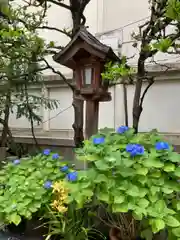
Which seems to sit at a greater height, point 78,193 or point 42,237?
point 78,193

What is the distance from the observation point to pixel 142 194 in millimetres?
1837

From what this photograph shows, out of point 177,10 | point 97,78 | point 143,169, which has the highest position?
point 177,10

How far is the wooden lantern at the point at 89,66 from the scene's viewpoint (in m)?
2.74

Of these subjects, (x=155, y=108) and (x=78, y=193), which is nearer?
(x=78, y=193)

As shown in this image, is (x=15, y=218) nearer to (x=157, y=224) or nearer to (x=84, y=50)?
(x=157, y=224)

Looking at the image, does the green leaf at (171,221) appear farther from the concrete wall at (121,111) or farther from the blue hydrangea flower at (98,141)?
the concrete wall at (121,111)

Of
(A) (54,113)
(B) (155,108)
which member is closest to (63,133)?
(A) (54,113)

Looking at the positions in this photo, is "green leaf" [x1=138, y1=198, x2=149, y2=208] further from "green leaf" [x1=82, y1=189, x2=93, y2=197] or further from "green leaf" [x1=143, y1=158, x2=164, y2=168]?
"green leaf" [x1=82, y1=189, x2=93, y2=197]

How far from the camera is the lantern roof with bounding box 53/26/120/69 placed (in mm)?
2711

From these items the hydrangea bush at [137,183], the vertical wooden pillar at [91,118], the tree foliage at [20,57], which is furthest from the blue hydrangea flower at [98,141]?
the tree foliage at [20,57]

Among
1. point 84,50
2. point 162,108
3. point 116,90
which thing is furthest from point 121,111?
point 84,50

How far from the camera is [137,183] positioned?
1906mm

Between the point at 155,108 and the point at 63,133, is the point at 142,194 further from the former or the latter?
the point at 63,133

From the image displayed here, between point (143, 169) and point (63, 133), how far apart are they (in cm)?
372
